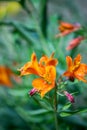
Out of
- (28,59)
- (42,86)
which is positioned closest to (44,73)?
(42,86)

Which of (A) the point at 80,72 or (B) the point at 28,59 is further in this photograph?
(B) the point at 28,59

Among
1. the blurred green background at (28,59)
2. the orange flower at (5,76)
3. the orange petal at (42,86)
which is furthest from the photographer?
the orange flower at (5,76)

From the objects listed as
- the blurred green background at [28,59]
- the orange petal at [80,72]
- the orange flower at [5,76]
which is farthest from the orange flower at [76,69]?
the orange flower at [5,76]

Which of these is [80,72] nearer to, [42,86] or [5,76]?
[42,86]

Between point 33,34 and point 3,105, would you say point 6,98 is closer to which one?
point 3,105

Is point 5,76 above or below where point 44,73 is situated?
above

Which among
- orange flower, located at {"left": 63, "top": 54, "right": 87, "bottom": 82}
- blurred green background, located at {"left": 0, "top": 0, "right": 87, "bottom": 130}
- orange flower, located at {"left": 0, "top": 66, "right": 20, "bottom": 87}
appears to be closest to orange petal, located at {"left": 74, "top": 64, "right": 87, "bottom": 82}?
orange flower, located at {"left": 63, "top": 54, "right": 87, "bottom": 82}

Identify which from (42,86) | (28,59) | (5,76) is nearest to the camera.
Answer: (42,86)

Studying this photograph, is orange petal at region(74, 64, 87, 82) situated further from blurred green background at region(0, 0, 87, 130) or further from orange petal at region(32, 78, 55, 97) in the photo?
blurred green background at region(0, 0, 87, 130)

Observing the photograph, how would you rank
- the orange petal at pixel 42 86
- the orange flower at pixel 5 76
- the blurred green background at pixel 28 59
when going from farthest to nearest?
the orange flower at pixel 5 76, the blurred green background at pixel 28 59, the orange petal at pixel 42 86

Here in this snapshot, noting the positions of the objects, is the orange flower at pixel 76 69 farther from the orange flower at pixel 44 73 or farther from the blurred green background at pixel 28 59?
the blurred green background at pixel 28 59

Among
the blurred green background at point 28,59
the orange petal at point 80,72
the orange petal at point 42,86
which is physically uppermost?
the blurred green background at point 28,59

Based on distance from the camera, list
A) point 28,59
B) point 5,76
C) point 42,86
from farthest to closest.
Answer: point 5,76 → point 28,59 → point 42,86
